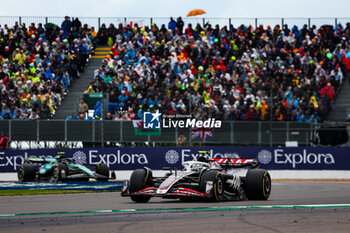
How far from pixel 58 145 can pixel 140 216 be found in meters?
15.9

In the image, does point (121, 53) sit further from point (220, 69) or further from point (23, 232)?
point (23, 232)

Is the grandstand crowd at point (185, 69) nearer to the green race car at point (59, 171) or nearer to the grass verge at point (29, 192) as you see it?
the green race car at point (59, 171)

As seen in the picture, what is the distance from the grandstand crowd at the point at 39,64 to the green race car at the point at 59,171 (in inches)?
146

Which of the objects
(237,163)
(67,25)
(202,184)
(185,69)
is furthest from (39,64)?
(202,184)

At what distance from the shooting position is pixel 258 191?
48.8 feet

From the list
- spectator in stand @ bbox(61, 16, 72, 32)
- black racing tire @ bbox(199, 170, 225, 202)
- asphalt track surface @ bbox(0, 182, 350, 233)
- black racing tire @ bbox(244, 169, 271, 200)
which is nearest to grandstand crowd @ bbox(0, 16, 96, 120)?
spectator in stand @ bbox(61, 16, 72, 32)

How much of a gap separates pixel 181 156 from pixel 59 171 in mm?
5603

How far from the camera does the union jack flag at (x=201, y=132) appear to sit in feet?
83.7

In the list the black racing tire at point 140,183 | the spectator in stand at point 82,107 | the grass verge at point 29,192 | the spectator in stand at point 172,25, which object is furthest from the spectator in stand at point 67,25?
the black racing tire at point 140,183

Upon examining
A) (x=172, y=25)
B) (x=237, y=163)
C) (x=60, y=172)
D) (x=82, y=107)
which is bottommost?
(x=60, y=172)

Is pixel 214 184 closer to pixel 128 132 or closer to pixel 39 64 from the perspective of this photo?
pixel 128 132

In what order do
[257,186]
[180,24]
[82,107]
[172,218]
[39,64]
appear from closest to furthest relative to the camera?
[172,218]
[257,186]
[82,107]
[39,64]
[180,24]

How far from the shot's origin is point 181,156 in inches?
1025

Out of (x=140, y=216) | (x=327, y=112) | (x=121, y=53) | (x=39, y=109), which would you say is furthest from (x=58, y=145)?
(x=140, y=216)
